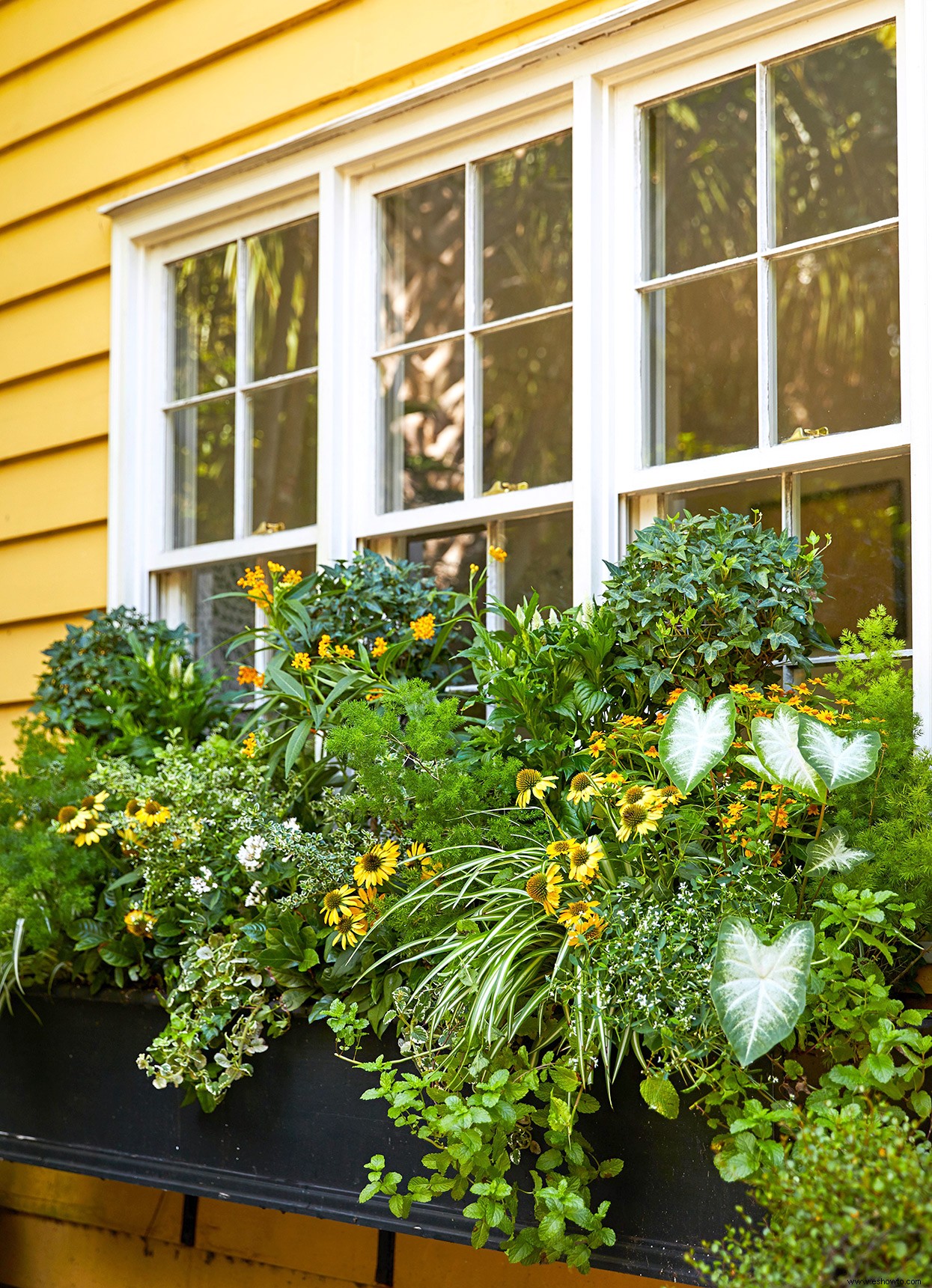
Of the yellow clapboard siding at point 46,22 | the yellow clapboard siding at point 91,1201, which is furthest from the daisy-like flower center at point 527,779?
the yellow clapboard siding at point 46,22

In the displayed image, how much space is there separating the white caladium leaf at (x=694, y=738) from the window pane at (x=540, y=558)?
36.3 inches

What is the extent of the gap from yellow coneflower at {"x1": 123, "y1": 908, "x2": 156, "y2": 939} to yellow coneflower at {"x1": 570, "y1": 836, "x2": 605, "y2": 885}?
3.13 ft

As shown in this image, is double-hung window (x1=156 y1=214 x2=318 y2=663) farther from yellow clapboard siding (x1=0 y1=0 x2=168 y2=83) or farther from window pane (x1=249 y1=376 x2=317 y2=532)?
yellow clapboard siding (x1=0 y1=0 x2=168 y2=83)

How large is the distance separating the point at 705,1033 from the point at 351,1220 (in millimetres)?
765

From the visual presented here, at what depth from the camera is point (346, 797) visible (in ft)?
7.62

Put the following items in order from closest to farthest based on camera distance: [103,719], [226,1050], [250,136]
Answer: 1. [226,1050]
2. [103,719]
3. [250,136]

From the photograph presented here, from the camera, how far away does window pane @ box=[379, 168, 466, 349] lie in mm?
3059

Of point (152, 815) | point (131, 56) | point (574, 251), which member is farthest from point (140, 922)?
point (131, 56)

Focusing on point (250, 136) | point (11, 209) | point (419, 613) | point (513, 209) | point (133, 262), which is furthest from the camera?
point (513, 209)

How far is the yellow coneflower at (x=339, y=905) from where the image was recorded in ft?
6.89

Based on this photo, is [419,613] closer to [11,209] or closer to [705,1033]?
[705,1033]

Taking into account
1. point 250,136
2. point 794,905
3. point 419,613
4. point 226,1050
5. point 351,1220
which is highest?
point 250,136

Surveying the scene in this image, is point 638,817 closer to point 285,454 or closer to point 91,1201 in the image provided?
point 285,454

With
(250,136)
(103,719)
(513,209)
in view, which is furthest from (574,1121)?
(513,209)
